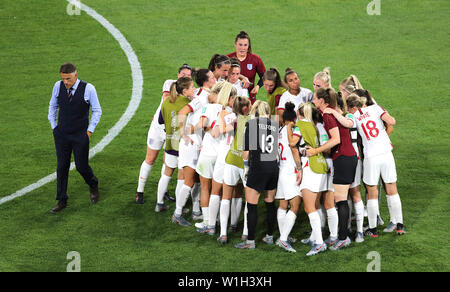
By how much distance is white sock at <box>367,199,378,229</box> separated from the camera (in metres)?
8.06

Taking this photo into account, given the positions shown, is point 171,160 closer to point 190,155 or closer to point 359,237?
point 190,155

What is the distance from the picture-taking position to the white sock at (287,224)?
25.6 feet

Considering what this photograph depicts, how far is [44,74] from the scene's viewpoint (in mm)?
15133

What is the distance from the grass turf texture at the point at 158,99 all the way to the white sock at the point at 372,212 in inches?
7.5

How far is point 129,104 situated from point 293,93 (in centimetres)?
557

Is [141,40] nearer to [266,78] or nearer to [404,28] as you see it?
[404,28]

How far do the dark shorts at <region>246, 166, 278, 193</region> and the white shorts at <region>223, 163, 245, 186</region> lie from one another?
23 centimetres

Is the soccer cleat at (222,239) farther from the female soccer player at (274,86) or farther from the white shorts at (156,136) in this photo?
the female soccer player at (274,86)

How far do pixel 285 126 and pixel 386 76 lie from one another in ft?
23.0

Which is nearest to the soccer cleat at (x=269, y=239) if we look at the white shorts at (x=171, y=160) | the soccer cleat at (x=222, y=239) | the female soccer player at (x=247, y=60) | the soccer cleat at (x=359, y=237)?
the soccer cleat at (x=222, y=239)

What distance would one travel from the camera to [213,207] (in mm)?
8250

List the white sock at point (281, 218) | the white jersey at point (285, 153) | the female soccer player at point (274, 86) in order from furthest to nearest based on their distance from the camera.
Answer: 1. the female soccer player at point (274, 86)
2. the white sock at point (281, 218)
3. the white jersey at point (285, 153)

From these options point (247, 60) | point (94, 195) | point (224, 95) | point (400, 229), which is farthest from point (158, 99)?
point (400, 229)
